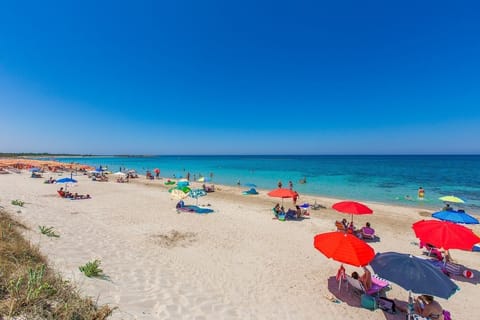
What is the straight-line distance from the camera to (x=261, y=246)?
386 inches

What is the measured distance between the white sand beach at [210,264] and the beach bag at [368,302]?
0.43 feet

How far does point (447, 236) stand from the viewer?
712 cm

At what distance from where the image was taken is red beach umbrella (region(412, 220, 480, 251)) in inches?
272

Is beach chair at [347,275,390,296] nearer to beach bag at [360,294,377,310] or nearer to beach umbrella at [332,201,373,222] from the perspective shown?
beach bag at [360,294,377,310]

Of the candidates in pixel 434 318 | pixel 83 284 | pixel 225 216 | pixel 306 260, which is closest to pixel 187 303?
pixel 83 284

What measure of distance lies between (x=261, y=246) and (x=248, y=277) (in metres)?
2.77

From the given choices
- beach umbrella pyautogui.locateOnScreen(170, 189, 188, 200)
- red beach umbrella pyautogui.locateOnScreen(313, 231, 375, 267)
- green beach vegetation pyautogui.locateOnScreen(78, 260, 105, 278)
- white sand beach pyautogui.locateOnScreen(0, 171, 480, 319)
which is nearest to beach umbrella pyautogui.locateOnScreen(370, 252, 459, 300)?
red beach umbrella pyautogui.locateOnScreen(313, 231, 375, 267)

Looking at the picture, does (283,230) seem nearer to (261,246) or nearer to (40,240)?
(261,246)

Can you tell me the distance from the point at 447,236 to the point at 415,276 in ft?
10.8

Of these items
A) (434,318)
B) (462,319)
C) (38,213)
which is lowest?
(462,319)

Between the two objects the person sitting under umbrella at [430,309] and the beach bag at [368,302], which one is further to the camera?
the beach bag at [368,302]

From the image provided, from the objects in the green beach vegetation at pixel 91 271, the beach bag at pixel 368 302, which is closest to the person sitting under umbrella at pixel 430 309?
the beach bag at pixel 368 302

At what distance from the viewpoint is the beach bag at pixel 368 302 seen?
19.8ft

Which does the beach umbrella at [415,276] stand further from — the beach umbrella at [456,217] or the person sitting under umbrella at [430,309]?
the beach umbrella at [456,217]
